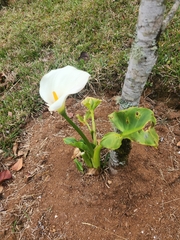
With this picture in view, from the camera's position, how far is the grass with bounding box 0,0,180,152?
1.55m

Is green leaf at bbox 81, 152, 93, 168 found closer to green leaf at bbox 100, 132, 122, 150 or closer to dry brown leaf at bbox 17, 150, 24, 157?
green leaf at bbox 100, 132, 122, 150

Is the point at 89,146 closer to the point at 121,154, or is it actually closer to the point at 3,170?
the point at 121,154

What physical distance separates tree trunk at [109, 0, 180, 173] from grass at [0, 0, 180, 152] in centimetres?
63

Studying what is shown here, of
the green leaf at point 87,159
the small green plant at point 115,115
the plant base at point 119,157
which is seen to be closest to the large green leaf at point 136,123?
the small green plant at point 115,115

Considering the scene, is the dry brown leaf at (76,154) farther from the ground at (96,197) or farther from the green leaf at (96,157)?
the green leaf at (96,157)

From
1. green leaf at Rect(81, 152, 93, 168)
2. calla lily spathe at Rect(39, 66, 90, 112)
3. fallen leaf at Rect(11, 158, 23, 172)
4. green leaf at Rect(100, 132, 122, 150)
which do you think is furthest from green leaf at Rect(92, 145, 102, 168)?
fallen leaf at Rect(11, 158, 23, 172)

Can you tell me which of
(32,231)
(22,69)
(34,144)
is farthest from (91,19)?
Result: (32,231)

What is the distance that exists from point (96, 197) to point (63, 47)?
115 centimetres

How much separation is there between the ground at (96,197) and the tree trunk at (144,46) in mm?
376

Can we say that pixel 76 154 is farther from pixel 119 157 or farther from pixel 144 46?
pixel 144 46

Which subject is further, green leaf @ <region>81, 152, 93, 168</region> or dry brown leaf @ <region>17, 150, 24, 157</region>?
dry brown leaf @ <region>17, 150, 24, 157</region>

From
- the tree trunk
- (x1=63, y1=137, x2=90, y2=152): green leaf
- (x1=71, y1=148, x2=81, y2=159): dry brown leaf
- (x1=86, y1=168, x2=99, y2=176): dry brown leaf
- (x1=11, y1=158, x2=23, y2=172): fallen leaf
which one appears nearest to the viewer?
the tree trunk

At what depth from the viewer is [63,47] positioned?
1.86 meters

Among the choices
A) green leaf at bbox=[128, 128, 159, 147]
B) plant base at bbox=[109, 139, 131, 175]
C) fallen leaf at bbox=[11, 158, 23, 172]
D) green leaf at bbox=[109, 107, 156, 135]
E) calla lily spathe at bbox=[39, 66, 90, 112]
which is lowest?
fallen leaf at bbox=[11, 158, 23, 172]
